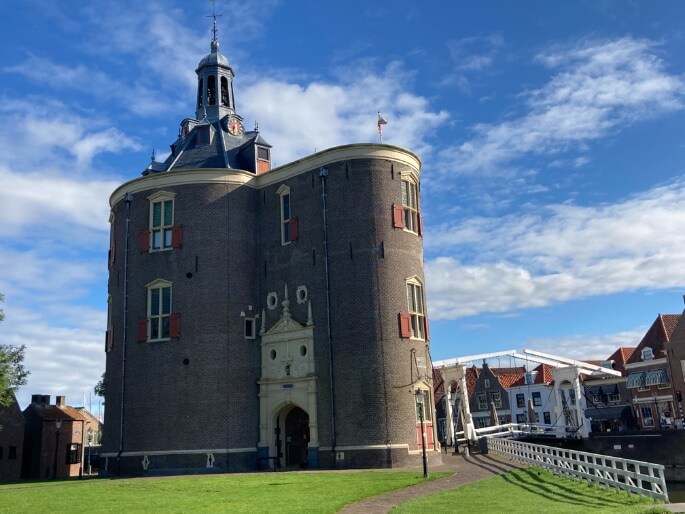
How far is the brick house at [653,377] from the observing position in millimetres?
58656

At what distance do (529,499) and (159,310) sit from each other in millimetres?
25991

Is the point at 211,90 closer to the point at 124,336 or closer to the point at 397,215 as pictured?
the point at 124,336

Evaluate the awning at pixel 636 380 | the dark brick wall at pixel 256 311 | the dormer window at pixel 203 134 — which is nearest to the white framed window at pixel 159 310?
the dark brick wall at pixel 256 311

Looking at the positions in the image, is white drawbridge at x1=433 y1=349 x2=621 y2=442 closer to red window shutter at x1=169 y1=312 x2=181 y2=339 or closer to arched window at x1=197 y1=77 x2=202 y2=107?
red window shutter at x1=169 y1=312 x2=181 y2=339

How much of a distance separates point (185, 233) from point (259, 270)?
4779mm

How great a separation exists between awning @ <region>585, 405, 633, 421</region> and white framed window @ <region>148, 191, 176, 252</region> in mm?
44493

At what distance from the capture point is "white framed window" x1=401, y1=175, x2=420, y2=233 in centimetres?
3728

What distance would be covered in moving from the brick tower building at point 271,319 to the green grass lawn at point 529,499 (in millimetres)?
11684

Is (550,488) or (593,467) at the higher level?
(593,467)

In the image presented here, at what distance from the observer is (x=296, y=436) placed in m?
37.7

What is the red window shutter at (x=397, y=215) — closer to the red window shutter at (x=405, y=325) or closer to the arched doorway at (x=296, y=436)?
the red window shutter at (x=405, y=325)

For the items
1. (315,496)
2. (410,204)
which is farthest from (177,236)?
(315,496)

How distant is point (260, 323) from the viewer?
38.7 metres

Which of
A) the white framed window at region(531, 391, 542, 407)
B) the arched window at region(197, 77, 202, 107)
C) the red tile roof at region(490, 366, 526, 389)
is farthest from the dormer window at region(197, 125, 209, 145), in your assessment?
the red tile roof at region(490, 366, 526, 389)
